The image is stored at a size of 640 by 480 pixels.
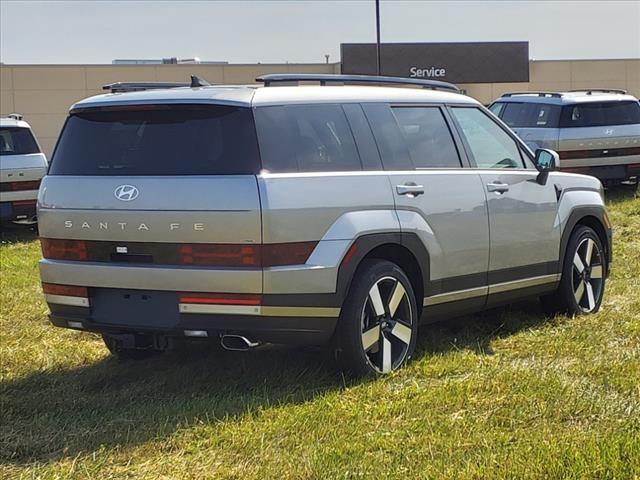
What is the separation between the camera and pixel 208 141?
491 cm

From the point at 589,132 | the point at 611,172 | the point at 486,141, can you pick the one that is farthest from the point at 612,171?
the point at 486,141

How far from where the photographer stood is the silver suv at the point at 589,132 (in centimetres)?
1474

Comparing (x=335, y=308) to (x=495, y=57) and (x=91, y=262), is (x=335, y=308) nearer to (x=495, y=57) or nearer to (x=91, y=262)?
(x=91, y=262)

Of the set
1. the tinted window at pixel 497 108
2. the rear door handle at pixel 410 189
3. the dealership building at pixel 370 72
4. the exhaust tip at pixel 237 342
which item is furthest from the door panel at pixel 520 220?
the dealership building at pixel 370 72

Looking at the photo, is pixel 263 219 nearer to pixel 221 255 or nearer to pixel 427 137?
pixel 221 255

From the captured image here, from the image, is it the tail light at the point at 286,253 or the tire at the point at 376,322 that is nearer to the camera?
the tail light at the point at 286,253

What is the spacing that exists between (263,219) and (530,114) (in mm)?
11694

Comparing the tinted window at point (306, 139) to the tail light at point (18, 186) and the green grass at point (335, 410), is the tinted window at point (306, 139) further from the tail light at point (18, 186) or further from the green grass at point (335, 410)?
the tail light at point (18, 186)

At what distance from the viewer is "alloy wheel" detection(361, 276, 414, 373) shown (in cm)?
525

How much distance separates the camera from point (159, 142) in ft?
16.4

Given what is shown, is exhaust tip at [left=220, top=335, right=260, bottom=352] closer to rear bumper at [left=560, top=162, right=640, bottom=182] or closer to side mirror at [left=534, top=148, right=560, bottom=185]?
side mirror at [left=534, top=148, right=560, bottom=185]

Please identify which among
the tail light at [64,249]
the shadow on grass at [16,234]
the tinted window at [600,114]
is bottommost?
the shadow on grass at [16,234]

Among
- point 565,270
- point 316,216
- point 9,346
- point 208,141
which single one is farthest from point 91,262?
point 565,270

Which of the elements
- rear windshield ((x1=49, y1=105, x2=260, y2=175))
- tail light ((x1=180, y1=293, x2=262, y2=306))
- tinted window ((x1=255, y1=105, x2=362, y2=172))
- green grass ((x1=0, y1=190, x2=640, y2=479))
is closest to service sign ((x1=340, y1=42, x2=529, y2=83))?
green grass ((x1=0, y1=190, x2=640, y2=479))
